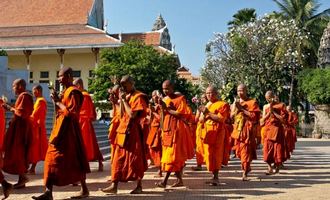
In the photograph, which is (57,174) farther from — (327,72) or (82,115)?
(327,72)

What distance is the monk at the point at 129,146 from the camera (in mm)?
6711

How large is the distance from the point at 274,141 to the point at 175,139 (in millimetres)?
3220

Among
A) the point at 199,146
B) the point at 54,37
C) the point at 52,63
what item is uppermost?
the point at 54,37

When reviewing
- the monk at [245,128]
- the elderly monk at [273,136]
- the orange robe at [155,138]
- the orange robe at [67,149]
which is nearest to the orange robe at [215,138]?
the monk at [245,128]

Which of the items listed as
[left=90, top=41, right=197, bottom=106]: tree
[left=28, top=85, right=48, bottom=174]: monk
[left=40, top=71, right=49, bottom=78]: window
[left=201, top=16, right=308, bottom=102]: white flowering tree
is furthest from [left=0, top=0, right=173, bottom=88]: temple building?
[left=28, top=85, right=48, bottom=174]: monk

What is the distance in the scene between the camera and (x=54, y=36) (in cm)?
3859

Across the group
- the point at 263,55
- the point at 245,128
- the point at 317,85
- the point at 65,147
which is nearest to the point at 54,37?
the point at 263,55

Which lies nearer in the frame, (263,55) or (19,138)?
(19,138)

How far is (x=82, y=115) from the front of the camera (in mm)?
8984

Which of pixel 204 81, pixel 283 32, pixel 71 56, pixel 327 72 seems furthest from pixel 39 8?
pixel 327 72

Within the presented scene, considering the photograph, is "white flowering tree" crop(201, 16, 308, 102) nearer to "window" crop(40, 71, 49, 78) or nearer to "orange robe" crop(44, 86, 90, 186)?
"window" crop(40, 71, 49, 78)

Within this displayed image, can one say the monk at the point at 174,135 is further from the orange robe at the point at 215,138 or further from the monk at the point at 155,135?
the monk at the point at 155,135

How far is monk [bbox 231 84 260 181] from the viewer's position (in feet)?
28.5

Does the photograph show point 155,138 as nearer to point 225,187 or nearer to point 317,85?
point 225,187
